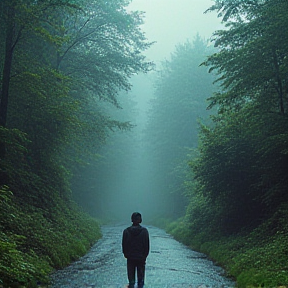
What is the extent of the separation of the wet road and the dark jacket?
6.23ft

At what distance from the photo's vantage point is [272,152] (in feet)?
47.2

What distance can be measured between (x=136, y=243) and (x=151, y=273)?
3919mm

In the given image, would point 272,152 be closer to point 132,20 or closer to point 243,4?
point 243,4

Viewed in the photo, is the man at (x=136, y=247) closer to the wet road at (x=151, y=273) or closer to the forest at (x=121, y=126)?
the wet road at (x=151, y=273)

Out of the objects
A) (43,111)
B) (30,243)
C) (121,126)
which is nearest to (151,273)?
(30,243)

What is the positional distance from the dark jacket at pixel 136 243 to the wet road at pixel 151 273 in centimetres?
190

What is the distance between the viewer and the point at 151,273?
1144 centimetres

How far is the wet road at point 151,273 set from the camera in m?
9.86

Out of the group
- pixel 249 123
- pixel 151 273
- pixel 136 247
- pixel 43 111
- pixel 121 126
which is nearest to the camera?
pixel 136 247

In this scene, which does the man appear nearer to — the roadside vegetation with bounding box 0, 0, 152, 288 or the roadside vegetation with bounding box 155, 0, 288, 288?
the roadside vegetation with bounding box 0, 0, 152, 288

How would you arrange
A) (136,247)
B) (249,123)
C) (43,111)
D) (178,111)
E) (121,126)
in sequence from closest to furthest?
(136,247)
(43,111)
(249,123)
(121,126)
(178,111)

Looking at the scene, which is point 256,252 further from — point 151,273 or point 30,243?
point 30,243

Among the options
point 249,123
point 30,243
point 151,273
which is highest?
point 249,123

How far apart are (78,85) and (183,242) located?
466 inches
